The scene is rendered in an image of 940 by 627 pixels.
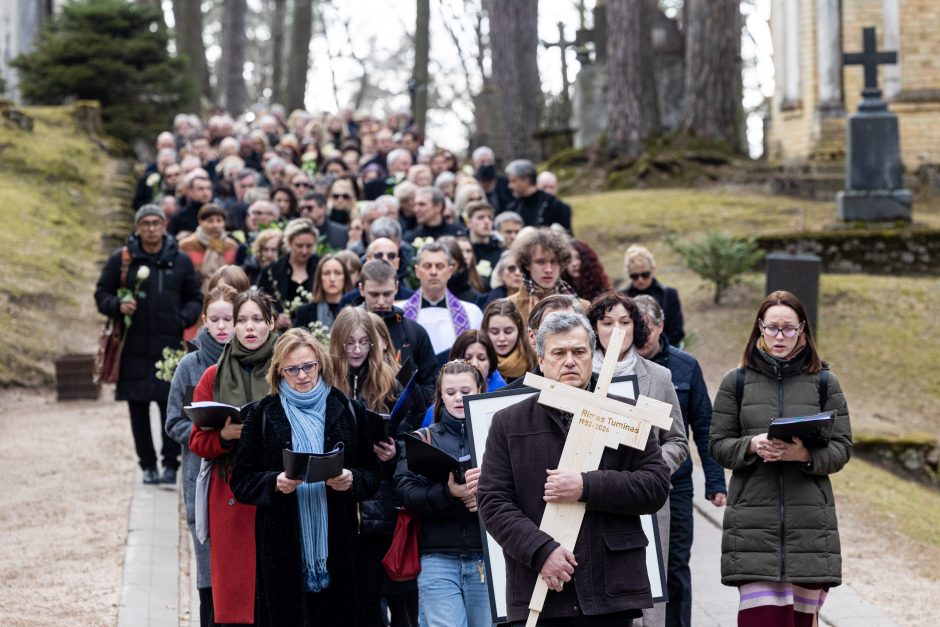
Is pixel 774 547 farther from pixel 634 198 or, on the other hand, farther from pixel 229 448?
pixel 634 198

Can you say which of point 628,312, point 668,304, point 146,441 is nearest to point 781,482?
point 628,312

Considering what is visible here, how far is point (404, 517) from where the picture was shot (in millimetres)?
6500

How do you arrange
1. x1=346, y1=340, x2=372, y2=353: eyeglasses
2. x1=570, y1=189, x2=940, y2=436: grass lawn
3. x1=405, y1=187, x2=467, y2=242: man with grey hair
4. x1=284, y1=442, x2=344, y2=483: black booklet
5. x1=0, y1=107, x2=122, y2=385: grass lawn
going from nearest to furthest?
x1=284, y1=442, x2=344, y2=483: black booklet → x1=346, y1=340, x2=372, y2=353: eyeglasses → x1=405, y1=187, x2=467, y2=242: man with grey hair → x1=570, y1=189, x2=940, y2=436: grass lawn → x1=0, y1=107, x2=122, y2=385: grass lawn

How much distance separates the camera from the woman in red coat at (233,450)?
6.62 metres

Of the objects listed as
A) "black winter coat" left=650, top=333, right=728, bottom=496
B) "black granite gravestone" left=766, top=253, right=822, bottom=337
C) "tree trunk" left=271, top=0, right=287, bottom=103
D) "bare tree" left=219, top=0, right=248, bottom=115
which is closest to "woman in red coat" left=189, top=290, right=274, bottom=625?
"black winter coat" left=650, top=333, right=728, bottom=496

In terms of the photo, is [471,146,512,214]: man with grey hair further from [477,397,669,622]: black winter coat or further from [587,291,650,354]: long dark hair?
[477,397,669,622]: black winter coat

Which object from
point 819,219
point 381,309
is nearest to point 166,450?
point 381,309

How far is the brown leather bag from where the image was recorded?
426 inches

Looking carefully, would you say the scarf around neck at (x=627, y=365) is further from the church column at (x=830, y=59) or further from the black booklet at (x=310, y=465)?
the church column at (x=830, y=59)

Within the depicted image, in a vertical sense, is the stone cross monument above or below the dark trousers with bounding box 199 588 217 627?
above

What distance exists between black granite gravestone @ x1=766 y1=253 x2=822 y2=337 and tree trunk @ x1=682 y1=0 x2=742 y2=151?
31.8ft

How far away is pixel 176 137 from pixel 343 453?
744 inches

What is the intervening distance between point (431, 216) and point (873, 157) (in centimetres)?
854

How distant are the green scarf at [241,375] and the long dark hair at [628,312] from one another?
5.20 feet
